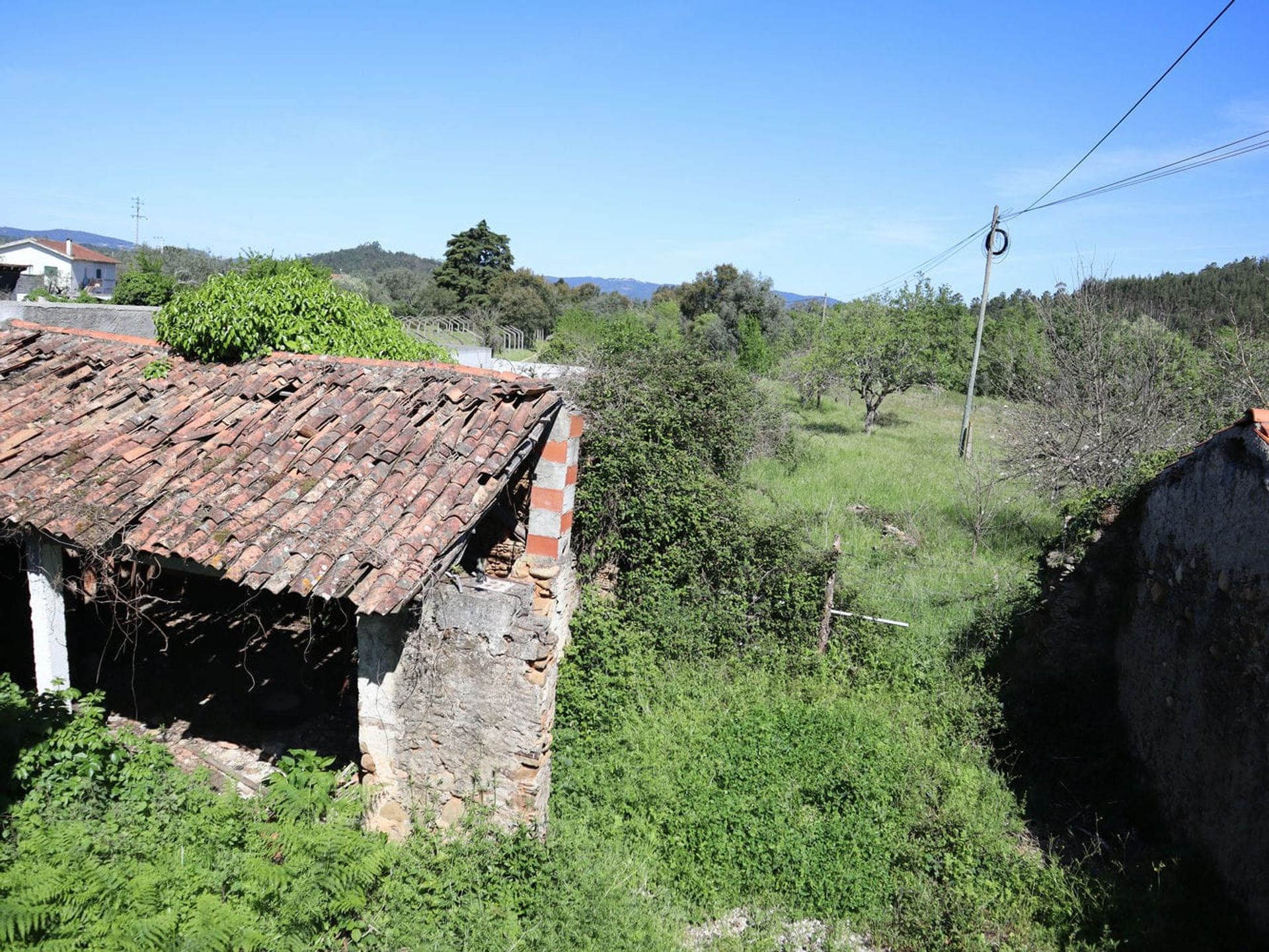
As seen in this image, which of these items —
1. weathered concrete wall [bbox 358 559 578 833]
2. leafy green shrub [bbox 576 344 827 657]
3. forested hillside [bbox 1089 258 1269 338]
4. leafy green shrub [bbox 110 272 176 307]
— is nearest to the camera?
weathered concrete wall [bbox 358 559 578 833]

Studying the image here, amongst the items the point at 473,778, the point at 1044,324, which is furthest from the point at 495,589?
the point at 1044,324

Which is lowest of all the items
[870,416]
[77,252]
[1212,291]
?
[870,416]

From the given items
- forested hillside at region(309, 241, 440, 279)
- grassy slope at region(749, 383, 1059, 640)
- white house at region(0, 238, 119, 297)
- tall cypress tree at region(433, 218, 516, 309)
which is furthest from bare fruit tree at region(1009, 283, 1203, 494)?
forested hillside at region(309, 241, 440, 279)

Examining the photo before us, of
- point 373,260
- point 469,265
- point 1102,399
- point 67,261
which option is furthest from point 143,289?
point 373,260

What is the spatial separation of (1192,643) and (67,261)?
A: 88705 mm

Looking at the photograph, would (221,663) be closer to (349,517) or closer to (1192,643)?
(349,517)

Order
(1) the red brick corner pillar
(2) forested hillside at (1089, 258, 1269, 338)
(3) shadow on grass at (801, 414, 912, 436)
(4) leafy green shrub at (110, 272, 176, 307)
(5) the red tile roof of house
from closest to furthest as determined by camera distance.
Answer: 1. (1) the red brick corner pillar
2. (2) forested hillside at (1089, 258, 1269, 338)
3. (3) shadow on grass at (801, 414, 912, 436)
4. (4) leafy green shrub at (110, 272, 176, 307)
5. (5) the red tile roof of house

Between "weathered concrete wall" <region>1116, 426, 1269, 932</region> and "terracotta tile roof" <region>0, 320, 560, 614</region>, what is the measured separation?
19.6 feet

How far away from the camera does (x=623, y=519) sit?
10289 millimetres

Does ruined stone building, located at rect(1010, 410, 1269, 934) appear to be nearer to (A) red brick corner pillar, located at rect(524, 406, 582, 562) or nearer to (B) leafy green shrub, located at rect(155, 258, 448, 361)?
(A) red brick corner pillar, located at rect(524, 406, 582, 562)

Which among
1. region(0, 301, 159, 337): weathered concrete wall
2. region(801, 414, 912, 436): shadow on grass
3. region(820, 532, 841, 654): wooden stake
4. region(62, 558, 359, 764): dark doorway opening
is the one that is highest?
region(0, 301, 159, 337): weathered concrete wall

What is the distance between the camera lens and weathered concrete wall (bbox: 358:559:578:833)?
6035 millimetres

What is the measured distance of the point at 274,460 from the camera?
6602mm

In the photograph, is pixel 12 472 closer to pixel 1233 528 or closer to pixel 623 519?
pixel 623 519
